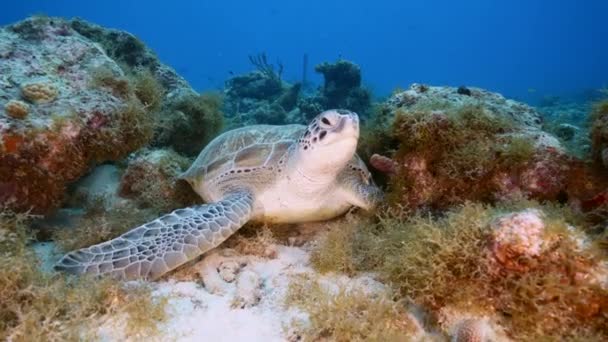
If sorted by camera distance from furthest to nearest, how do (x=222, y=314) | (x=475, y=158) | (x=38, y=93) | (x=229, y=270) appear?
(x=38, y=93), (x=475, y=158), (x=229, y=270), (x=222, y=314)

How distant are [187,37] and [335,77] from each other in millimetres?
148922

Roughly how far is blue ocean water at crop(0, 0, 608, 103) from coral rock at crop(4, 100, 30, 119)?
96300 millimetres

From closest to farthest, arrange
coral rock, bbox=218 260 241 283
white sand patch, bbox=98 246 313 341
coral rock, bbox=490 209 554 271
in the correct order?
coral rock, bbox=490 209 554 271 → white sand patch, bbox=98 246 313 341 → coral rock, bbox=218 260 241 283

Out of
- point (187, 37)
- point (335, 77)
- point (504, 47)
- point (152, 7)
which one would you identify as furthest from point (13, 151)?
point (152, 7)

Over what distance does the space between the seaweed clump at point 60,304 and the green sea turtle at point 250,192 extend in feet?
1.01

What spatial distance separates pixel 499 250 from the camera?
7.05 ft

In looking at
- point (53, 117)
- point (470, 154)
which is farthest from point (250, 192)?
point (470, 154)

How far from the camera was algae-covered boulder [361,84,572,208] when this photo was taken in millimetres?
3184

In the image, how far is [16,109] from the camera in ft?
11.9

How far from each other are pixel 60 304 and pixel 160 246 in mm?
886

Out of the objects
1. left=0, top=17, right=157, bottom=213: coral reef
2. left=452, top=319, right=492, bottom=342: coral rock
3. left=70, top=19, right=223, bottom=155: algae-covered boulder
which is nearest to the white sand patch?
left=452, top=319, right=492, bottom=342: coral rock

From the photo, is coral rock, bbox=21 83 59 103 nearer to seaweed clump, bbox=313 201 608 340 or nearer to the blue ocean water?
seaweed clump, bbox=313 201 608 340

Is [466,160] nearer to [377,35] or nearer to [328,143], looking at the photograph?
[328,143]

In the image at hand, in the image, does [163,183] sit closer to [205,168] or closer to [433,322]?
[205,168]
